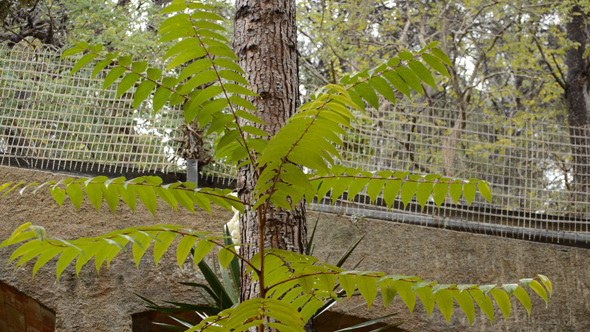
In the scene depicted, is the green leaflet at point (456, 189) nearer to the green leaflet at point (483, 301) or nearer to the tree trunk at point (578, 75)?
the green leaflet at point (483, 301)

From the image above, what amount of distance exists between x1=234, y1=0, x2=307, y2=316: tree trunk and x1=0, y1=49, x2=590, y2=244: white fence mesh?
2.71 metres

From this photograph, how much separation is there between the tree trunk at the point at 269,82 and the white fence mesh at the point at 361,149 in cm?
271

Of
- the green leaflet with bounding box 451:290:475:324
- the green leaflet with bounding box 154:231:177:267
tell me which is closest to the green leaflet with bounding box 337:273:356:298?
the green leaflet with bounding box 451:290:475:324

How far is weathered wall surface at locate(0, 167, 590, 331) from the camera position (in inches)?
198

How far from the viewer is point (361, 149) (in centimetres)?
554

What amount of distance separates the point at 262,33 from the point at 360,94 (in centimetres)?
63

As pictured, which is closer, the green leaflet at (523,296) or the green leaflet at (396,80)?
the green leaflet at (523,296)

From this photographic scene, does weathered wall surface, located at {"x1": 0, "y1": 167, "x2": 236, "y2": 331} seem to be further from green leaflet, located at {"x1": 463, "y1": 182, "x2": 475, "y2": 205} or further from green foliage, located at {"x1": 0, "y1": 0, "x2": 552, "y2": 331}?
green leaflet, located at {"x1": 463, "y1": 182, "x2": 475, "y2": 205}

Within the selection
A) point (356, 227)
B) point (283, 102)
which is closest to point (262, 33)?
point (283, 102)

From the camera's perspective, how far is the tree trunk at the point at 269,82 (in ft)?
7.93

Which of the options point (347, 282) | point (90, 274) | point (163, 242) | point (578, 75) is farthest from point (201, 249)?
point (578, 75)

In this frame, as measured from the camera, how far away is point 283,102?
8.63 feet

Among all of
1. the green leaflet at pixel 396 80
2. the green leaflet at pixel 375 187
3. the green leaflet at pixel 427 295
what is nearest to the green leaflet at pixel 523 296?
the green leaflet at pixel 427 295

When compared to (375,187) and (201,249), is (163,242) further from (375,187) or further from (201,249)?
(375,187)
